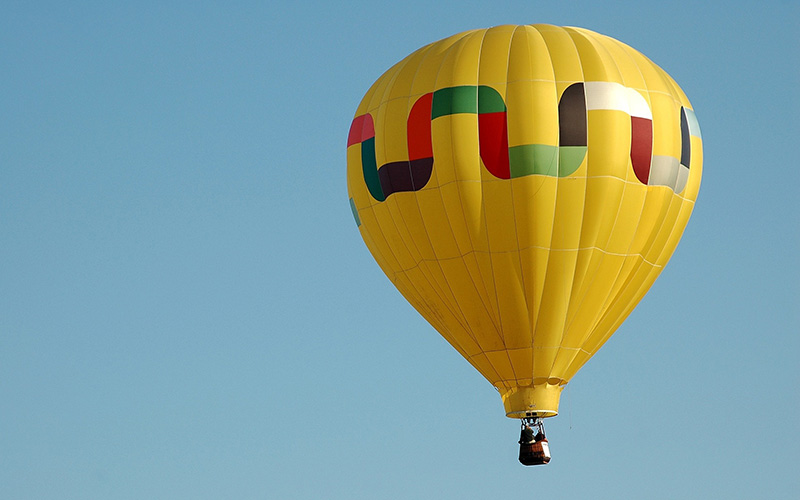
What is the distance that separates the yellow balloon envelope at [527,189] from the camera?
92.0 feet

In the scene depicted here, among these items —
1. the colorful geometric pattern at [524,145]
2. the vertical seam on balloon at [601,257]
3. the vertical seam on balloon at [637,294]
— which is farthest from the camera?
the vertical seam on balloon at [637,294]

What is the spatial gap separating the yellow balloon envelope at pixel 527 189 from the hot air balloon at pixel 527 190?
2 cm

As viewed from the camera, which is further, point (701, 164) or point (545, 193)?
point (701, 164)

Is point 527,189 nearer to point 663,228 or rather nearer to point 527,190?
point 527,190

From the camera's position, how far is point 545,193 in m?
28.0

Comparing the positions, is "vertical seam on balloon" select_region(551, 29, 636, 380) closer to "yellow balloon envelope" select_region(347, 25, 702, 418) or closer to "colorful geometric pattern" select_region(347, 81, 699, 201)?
"yellow balloon envelope" select_region(347, 25, 702, 418)

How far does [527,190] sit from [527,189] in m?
0.01

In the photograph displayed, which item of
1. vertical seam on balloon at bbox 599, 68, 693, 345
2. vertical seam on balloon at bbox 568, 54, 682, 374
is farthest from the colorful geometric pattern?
vertical seam on balloon at bbox 568, 54, 682, 374

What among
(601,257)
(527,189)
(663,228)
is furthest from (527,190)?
(663,228)

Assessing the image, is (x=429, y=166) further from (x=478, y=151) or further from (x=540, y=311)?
(x=540, y=311)

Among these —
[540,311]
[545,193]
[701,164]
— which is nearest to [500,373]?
[540,311]

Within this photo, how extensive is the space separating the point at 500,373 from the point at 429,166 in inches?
132

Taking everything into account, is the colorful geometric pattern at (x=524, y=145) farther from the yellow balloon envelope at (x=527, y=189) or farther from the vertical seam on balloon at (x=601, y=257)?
the vertical seam on balloon at (x=601, y=257)

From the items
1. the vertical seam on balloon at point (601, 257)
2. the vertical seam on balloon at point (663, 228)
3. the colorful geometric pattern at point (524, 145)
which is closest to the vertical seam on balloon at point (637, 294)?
the vertical seam on balloon at point (663, 228)
